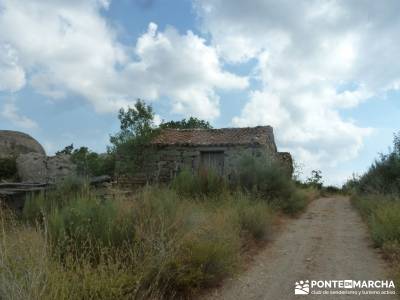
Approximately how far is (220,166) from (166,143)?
116 inches

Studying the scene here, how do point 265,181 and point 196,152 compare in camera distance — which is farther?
point 196,152

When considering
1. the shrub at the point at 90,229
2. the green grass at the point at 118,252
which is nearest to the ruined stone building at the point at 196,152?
the green grass at the point at 118,252

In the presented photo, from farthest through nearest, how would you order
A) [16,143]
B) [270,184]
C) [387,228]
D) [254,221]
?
[16,143] < [270,184] < [254,221] < [387,228]

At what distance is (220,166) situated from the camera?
19.6m

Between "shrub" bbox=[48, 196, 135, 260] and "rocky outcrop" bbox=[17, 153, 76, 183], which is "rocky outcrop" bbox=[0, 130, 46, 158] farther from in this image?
"shrub" bbox=[48, 196, 135, 260]

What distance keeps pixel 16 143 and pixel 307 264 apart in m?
17.9

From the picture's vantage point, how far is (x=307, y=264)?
6.96 metres

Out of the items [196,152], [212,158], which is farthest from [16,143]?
[212,158]

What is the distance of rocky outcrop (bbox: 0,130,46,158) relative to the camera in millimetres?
19906

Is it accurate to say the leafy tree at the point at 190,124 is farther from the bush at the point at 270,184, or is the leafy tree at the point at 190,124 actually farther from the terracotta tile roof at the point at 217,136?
the bush at the point at 270,184

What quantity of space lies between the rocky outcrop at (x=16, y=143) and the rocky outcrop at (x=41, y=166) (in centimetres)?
250

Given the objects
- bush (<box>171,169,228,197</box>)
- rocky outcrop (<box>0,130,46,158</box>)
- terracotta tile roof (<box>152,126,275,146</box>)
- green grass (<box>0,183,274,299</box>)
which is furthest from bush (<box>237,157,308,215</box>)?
rocky outcrop (<box>0,130,46,158</box>)

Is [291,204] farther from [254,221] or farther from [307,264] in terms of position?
[307,264]

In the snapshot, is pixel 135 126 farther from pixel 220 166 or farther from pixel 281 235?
pixel 281 235
